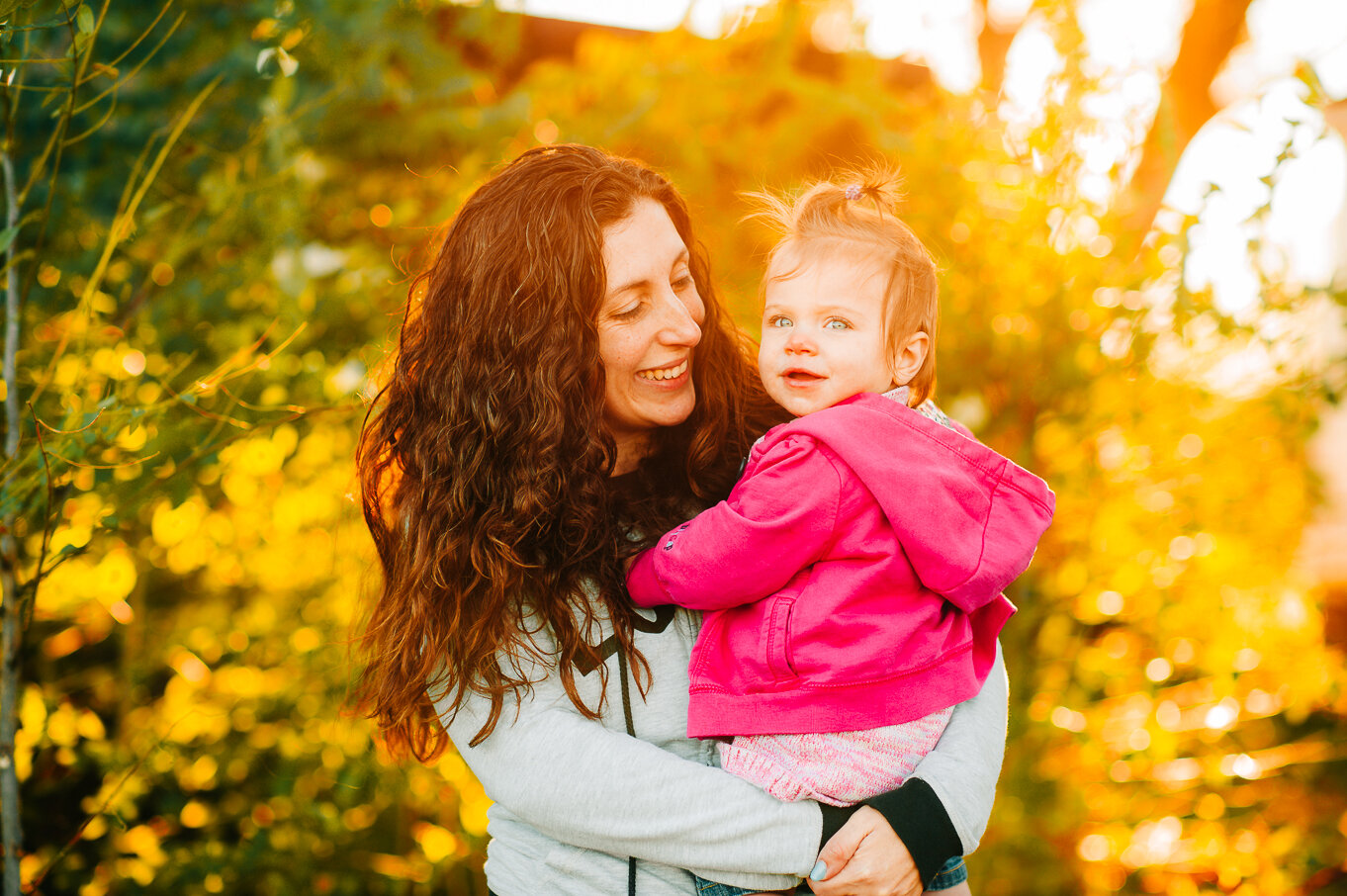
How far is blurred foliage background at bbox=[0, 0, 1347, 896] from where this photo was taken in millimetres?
2057

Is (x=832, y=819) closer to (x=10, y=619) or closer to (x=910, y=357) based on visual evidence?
(x=910, y=357)

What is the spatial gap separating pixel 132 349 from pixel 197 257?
413mm

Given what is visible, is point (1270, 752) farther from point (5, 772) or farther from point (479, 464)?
point (5, 772)

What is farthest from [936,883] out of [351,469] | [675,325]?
[351,469]

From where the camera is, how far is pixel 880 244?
138 cm

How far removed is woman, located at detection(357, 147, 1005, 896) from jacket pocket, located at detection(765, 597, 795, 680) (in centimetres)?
16

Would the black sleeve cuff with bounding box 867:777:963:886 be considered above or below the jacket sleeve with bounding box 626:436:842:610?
below

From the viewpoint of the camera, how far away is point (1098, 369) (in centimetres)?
225

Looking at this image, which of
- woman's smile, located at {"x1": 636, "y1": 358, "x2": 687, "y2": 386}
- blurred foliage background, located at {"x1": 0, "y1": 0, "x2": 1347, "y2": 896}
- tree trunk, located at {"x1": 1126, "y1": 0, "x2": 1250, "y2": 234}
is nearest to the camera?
woman's smile, located at {"x1": 636, "y1": 358, "x2": 687, "y2": 386}

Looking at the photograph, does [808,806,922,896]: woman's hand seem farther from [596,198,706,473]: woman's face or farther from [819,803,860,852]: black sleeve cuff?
[596,198,706,473]: woman's face

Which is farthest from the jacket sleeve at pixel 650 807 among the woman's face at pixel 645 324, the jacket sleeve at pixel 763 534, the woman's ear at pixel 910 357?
the woman's ear at pixel 910 357

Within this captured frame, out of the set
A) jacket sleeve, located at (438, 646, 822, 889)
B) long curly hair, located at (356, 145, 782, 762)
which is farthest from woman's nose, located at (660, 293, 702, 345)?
jacket sleeve, located at (438, 646, 822, 889)

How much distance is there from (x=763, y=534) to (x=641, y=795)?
1.26ft

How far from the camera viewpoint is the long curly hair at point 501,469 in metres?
1.30
